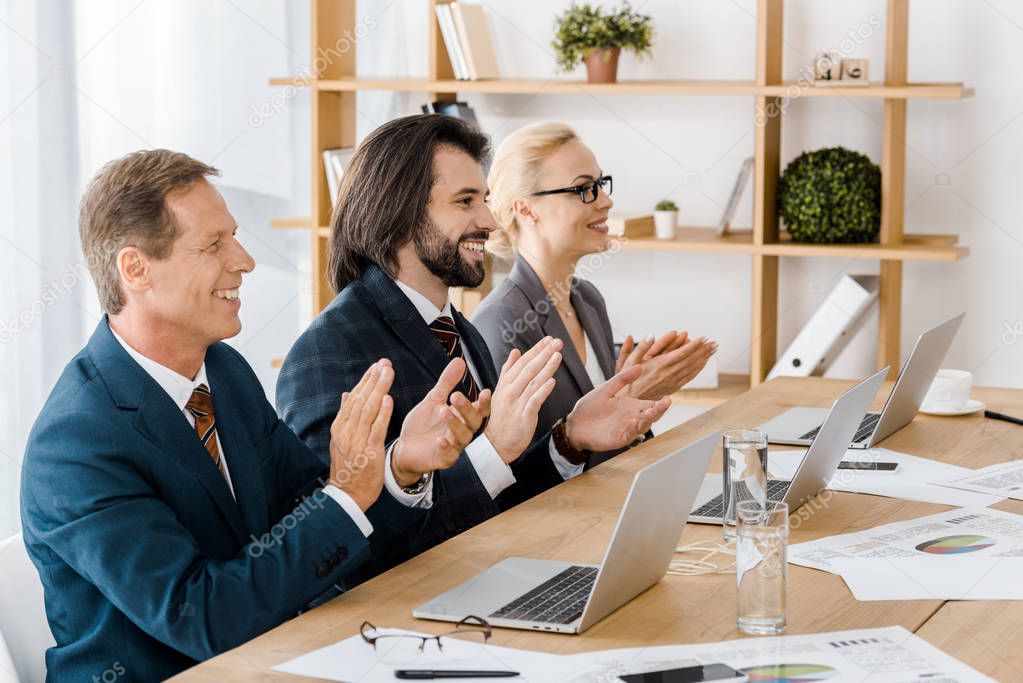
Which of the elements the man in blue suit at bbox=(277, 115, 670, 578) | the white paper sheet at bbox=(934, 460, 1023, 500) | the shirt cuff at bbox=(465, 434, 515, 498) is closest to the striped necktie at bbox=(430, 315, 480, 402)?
the man in blue suit at bbox=(277, 115, 670, 578)

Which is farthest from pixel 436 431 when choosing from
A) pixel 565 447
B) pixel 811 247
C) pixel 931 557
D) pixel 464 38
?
pixel 464 38

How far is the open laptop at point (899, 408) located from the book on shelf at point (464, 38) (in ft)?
6.01

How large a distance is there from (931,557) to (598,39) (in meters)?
2.55

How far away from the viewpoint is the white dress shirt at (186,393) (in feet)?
5.60

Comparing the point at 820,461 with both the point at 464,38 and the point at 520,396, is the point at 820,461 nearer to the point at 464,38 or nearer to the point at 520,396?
the point at 520,396

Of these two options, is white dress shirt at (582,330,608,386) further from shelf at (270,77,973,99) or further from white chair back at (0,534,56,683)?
white chair back at (0,534,56,683)

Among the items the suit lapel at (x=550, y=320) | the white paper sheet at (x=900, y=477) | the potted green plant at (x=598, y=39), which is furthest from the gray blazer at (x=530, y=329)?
the potted green plant at (x=598, y=39)

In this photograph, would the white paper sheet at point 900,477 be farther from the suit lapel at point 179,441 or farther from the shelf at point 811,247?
the shelf at point 811,247

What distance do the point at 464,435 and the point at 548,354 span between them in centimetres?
24

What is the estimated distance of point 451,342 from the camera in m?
2.44

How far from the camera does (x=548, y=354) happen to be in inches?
81.1

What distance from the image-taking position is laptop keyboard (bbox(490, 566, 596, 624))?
1.51 meters

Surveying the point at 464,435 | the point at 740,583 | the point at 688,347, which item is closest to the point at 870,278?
the point at 688,347

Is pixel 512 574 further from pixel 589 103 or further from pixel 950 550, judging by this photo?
pixel 589 103
